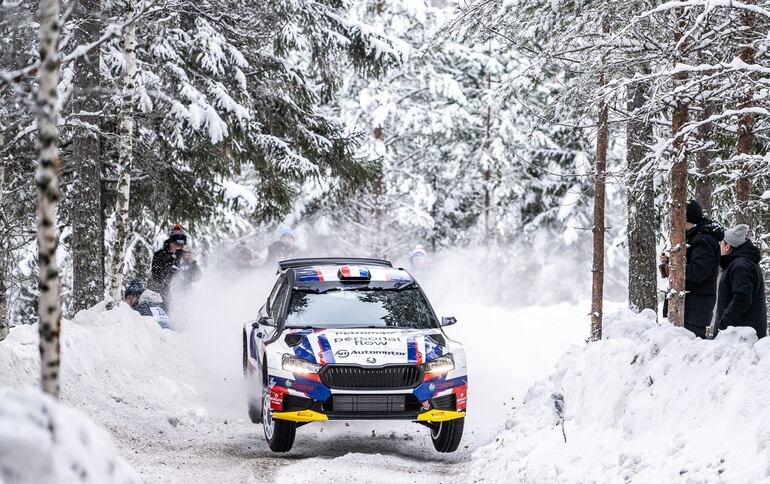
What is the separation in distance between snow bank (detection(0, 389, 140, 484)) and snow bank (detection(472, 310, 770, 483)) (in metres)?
3.89

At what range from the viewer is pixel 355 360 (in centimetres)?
877

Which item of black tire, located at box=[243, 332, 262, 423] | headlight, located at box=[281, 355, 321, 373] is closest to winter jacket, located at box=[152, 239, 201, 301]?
black tire, located at box=[243, 332, 262, 423]

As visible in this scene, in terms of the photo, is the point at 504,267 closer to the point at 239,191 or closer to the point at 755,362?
the point at 239,191

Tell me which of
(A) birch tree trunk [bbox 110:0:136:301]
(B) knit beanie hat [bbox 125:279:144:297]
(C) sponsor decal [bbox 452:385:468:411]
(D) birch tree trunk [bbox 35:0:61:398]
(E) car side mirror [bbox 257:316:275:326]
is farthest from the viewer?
(B) knit beanie hat [bbox 125:279:144:297]

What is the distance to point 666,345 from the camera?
771 cm

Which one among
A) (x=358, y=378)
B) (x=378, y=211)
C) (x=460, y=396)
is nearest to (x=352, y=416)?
(x=358, y=378)

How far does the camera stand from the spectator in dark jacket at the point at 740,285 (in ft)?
29.5

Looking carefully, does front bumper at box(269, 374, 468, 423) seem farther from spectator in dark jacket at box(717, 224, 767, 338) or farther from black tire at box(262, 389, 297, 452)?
spectator in dark jacket at box(717, 224, 767, 338)

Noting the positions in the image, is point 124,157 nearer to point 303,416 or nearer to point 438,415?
point 303,416

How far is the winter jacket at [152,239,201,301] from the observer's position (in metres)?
16.9

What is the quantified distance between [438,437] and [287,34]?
9.81 meters

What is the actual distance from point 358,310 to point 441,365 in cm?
124

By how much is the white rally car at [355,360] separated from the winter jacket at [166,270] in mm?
6999

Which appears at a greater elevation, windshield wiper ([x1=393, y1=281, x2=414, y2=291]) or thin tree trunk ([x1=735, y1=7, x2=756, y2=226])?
thin tree trunk ([x1=735, y1=7, x2=756, y2=226])
